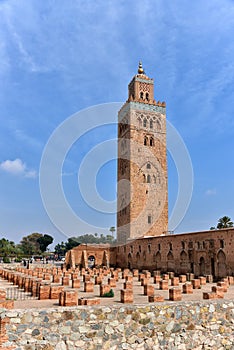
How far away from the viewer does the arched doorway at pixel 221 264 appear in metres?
17.1

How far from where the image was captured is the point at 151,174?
33344mm

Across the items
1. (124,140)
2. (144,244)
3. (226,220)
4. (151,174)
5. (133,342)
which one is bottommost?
(133,342)

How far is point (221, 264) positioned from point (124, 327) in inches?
Result: 483

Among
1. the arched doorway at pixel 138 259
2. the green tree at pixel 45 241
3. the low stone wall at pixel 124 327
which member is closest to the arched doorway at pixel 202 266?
the arched doorway at pixel 138 259

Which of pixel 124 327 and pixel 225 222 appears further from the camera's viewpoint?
pixel 225 222

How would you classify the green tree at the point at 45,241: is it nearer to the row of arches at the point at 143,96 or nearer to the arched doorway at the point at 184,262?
the row of arches at the point at 143,96

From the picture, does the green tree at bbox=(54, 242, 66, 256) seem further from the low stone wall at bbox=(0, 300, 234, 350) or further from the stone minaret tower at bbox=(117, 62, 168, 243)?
the low stone wall at bbox=(0, 300, 234, 350)

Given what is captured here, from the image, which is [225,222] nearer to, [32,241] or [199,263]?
[199,263]

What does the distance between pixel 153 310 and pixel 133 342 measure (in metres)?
0.76

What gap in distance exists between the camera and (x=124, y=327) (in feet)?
21.4

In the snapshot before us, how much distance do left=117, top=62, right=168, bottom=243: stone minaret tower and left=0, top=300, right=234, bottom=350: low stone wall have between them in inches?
923

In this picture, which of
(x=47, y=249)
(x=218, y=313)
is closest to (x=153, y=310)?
(x=218, y=313)

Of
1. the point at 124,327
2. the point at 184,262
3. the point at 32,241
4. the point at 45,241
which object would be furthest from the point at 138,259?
the point at 32,241

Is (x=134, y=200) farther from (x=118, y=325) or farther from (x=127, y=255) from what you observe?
(x=118, y=325)
